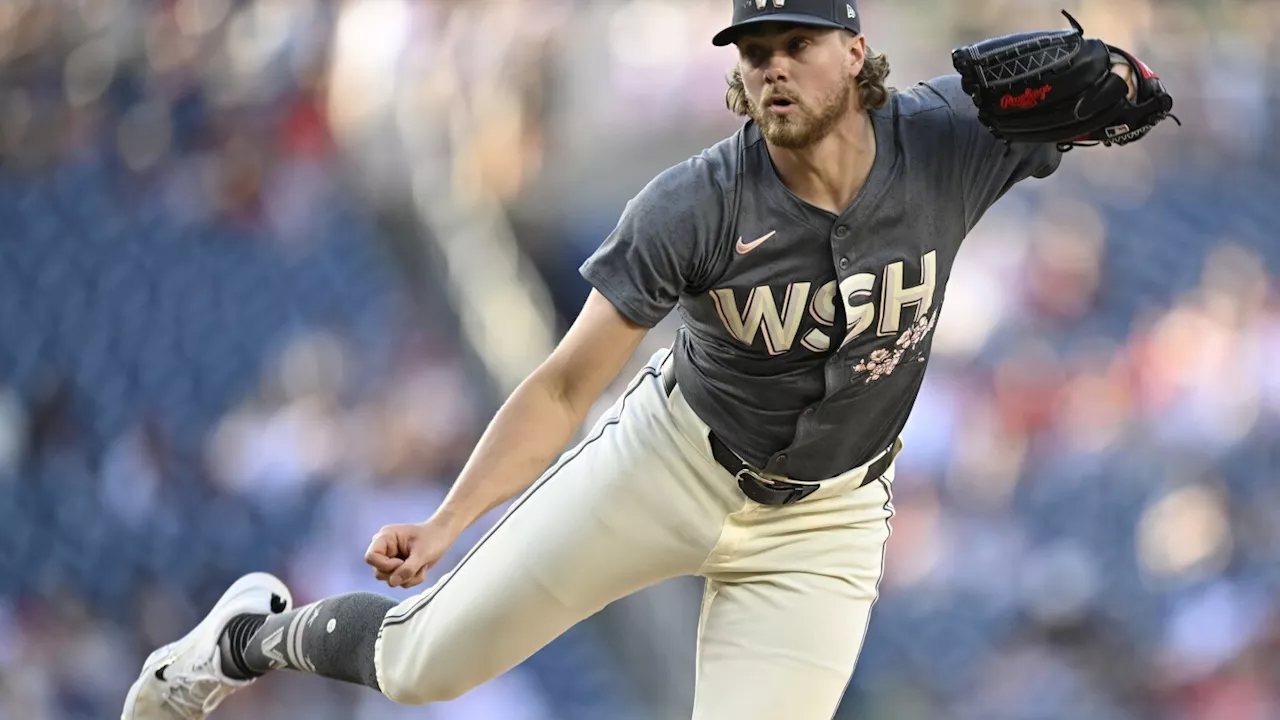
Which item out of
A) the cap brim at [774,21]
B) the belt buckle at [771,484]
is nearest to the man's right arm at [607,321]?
the cap brim at [774,21]

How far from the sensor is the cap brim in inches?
96.6

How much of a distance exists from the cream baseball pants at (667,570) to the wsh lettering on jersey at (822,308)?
28 cm

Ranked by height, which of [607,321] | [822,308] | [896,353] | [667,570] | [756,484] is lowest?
[667,570]

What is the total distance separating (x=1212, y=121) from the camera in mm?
6312

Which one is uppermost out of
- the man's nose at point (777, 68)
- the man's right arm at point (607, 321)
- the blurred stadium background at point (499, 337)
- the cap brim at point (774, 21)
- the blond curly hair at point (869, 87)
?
the cap brim at point (774, 21)

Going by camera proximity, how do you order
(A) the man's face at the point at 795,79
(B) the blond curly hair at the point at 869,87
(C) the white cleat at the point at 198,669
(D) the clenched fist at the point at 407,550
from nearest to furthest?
1. (D) the clenched fist at the point at 407,550
2. (A) the man's face at the point at 795,79
3. (B) the blond curly hair at the point at 869,87
4. (C) the white cleat at the point at 198,669

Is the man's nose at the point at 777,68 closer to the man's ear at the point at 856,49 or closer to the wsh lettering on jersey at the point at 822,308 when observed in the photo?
the man's ear at the point at 856,49

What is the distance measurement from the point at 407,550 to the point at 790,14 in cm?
105

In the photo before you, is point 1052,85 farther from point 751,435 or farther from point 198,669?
point 198,669

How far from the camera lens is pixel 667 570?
2855 millimetres

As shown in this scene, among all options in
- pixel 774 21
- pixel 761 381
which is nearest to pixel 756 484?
pixel 761 381

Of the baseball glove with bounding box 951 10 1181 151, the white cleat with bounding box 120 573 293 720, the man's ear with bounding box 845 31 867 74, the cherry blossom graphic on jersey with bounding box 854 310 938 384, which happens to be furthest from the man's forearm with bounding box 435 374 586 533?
the white cleat with bounding box 120 573 293 720

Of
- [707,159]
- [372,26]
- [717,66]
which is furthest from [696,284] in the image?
[372,26]

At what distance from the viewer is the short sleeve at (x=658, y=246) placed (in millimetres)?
2545
